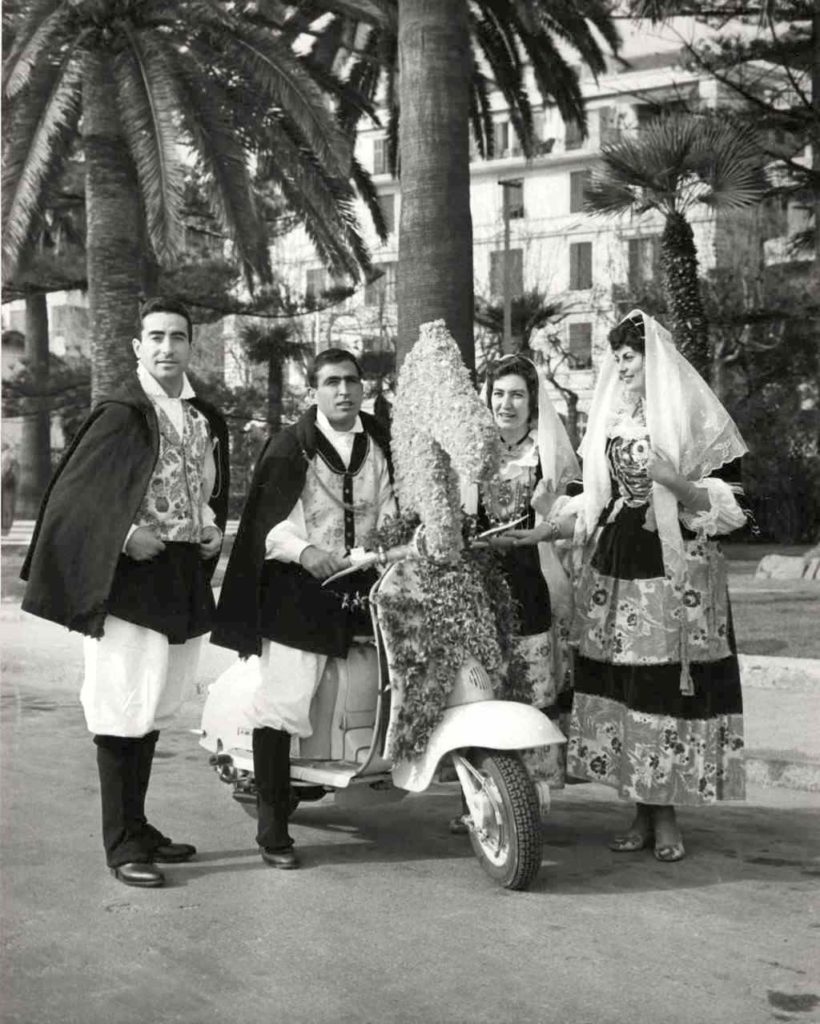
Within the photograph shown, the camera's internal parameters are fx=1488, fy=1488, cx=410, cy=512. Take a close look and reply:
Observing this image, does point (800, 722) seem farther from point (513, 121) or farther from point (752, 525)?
point (513, 121)

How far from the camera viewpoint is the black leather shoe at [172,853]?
5609 millimetres

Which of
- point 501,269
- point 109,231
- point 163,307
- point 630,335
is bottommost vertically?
point 630,335

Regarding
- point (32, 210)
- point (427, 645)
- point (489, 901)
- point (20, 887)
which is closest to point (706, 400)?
point (427, 645)

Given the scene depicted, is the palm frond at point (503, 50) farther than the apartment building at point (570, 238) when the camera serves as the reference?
No

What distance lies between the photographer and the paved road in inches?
159

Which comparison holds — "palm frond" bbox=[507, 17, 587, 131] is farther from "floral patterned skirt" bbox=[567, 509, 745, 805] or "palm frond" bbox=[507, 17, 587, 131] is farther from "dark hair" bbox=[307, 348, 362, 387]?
"floral patterned skirt" bbox=[567, 509, 745, 805]

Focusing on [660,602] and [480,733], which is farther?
[660,602]

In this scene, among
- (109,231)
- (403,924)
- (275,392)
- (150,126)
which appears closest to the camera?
(403,924)

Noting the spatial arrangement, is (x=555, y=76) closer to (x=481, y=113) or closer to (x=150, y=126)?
(x=481, y=113)

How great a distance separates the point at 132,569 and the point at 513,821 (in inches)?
65.0

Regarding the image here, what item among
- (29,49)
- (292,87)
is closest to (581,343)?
(292,87)

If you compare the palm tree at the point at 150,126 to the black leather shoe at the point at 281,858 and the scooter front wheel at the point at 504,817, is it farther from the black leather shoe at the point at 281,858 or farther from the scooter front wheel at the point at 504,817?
the scooter front wheel at the point at 504,817

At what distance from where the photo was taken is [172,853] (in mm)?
→ 5617

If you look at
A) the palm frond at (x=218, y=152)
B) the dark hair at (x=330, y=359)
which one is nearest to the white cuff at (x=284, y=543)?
the dark hair at (x=330, y=359)
